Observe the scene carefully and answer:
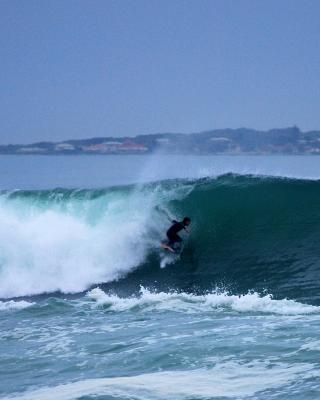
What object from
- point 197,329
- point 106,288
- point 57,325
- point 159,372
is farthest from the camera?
point 106,288

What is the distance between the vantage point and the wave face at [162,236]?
15.3m

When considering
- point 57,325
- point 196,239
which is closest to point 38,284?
point 196,239

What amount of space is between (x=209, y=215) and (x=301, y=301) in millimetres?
6260

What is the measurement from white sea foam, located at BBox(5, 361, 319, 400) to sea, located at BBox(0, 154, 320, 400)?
2 centimetres

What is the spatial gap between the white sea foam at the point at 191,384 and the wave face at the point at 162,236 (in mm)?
5029

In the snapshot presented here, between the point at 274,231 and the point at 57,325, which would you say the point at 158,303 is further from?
the point at 274,231

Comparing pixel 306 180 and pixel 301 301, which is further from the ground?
pixel 306 180

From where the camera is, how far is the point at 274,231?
56.5 feet

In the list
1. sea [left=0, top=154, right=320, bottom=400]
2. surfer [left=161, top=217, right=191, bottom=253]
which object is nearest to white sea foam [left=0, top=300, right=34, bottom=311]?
sea [left=0, top=154, right=320, bottom=400]

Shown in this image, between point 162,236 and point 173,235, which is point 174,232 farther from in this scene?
point 162,236

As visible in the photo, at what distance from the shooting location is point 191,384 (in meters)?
8.02

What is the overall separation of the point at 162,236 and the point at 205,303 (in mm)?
4765

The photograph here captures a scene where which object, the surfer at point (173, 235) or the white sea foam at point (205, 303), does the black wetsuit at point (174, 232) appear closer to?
the surfer at point (173, 235)

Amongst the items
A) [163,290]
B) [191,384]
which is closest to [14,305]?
[163,290]
